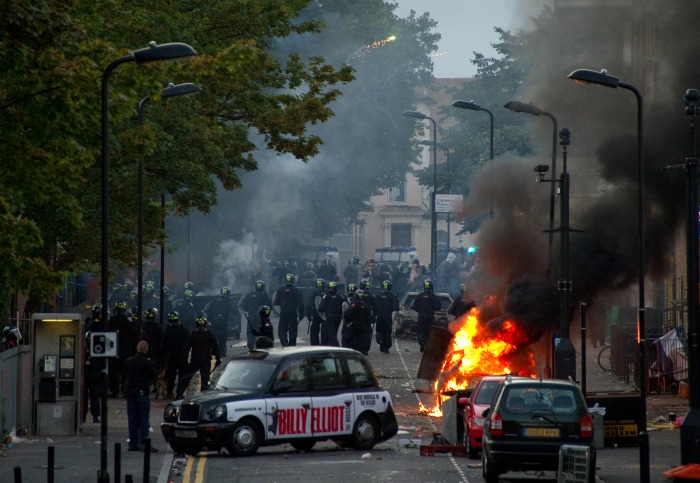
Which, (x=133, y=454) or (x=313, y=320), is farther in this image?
(x=313, y=320)

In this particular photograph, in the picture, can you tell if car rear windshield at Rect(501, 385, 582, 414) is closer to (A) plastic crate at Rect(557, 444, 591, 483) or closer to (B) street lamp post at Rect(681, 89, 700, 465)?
(A) plastic crate at Rect(557, 444, 591, 483)

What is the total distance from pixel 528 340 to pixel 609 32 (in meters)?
11.9

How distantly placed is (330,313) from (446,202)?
57.9 feet

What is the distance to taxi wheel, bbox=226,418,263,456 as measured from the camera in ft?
64.1

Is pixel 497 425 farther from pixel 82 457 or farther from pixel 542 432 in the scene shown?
pixel 82 457

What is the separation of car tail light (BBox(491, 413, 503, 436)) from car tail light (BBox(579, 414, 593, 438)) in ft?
3.09

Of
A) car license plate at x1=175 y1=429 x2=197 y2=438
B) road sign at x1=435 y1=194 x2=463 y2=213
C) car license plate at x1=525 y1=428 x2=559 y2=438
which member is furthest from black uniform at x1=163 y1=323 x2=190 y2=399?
road sign at x1=435 y1=194 x2=463 y2=213

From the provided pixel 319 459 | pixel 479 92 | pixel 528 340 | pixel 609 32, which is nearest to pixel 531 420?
pixel 319 459

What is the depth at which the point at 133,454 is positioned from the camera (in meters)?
20.2

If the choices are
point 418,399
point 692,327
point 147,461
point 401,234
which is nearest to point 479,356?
point 418,399

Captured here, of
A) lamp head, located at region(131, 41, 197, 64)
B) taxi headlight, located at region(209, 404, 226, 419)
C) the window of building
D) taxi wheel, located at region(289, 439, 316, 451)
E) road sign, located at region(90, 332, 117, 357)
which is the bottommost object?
taxi wheel, located at region(289, 439, 316, 451)

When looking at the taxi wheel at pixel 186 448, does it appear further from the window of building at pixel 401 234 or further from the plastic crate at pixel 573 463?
the window of building at pixel 401 234

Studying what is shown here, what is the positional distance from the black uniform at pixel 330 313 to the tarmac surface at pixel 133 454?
217 inches

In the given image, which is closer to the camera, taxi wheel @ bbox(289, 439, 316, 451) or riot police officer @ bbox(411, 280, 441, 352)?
taxi wheel @ bbox(289, 439, 316, 451)
